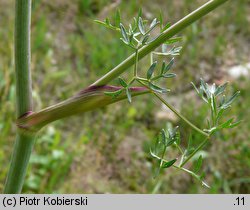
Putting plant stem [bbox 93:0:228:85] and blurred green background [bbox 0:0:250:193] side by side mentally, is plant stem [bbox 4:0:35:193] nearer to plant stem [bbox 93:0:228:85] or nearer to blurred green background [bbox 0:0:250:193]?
plant stem [bbox 93:0:228:85]

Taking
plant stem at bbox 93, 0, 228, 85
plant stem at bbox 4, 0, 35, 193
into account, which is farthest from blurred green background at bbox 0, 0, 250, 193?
plant stem at bbox 93, 0, 228, 85

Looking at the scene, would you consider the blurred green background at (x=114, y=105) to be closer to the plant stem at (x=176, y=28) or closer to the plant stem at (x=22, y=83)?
the plant stem at (x=22, y=83)

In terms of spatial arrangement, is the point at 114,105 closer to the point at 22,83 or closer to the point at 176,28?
the point at 22,83

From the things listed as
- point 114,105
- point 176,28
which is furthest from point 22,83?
point 114,105

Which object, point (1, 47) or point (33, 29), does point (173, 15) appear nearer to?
point (33, 29)

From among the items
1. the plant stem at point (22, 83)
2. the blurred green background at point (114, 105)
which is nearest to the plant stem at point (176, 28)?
the plant stem at point (22, 83)

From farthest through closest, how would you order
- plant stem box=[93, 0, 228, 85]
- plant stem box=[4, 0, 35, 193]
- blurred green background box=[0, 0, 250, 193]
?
blurred green background box=[0, 0, 250, 193]
plant stem box=[4, 0, 35, 193]
plant stem box=[93, 0, 228, 85]
